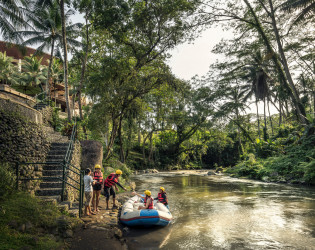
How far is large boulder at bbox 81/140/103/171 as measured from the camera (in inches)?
429

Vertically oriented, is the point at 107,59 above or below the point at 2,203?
above

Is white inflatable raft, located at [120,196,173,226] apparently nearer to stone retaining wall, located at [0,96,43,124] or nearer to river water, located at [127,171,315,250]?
river water, located at [127,171,315,250]

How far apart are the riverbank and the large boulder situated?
3727 mm

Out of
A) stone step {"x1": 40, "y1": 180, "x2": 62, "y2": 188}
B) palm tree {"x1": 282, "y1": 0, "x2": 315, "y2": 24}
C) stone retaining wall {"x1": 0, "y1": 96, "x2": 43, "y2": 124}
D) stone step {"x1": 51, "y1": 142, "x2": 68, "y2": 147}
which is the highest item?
palm tree {"x1": 282, "y1": 0, "x2": 315, "y2": 24}

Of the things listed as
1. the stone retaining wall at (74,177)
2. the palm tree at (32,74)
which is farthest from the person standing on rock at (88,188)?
the palm tree at (32,74)

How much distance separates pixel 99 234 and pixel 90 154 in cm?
576

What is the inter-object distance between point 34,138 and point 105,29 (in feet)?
33.4

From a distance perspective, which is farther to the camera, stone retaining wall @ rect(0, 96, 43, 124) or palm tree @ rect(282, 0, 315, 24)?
palm tree @ rect(282, 0, 315, 24)

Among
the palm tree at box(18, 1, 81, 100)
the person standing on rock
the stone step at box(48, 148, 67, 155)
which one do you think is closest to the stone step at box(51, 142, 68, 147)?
the stone step at box(48, 148, 67, 155)

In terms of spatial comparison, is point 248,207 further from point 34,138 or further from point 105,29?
point 105,29

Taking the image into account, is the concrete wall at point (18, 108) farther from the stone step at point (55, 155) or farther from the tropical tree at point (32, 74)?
the tropical tree at point (32, 74)

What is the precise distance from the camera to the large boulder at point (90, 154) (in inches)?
429

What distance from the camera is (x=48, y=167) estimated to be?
8438 mm

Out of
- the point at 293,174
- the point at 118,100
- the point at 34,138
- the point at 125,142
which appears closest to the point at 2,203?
the point at 34,138
